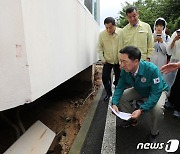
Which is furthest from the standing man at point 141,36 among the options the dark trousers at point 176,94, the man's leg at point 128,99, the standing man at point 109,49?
the man's leg at point 128,99

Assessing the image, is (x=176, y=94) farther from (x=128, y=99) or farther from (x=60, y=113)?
(x=60, y=113)

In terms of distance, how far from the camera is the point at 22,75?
1975 millimetres

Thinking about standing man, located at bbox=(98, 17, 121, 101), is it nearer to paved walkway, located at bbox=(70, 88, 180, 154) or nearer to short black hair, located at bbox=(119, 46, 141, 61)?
paved walkway, located at bbox=(70, 88, 180, 154)

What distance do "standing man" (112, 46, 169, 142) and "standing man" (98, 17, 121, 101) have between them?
1.56 m

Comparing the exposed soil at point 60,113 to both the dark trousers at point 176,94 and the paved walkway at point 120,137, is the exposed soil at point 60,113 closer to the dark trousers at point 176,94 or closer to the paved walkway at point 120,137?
the paved walkway at point 120,137

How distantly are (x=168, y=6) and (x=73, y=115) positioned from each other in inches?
522

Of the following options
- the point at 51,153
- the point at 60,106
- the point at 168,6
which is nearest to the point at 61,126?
the point at 51,153

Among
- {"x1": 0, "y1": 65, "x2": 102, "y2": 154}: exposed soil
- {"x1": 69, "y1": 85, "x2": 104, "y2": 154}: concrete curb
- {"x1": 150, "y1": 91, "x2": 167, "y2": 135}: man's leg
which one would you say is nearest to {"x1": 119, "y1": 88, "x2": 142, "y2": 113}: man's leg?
{"x1": 150, "y1": 91, "x2": 167, "y2": 135}: man's leg

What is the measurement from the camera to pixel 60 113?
502 cm

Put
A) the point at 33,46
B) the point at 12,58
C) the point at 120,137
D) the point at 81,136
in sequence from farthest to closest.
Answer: the point at 81,136, the point at 120,137, the point at 33,46, the point at 12,58

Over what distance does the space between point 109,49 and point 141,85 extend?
186 centimetres

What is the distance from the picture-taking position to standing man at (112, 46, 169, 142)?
3012 mm

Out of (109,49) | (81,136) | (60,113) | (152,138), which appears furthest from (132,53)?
(60,113)

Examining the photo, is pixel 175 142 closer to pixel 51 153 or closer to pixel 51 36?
pixel 51 153
